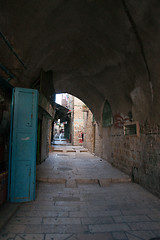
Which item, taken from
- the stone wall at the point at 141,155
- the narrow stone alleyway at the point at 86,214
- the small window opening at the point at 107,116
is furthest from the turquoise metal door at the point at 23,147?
the small window opening at the point at 107,116

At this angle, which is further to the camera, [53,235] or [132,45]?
[132,45]

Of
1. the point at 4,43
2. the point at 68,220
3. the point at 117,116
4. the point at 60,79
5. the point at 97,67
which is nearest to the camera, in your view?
the point at 68,220

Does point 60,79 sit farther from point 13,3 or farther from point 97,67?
point 13,3

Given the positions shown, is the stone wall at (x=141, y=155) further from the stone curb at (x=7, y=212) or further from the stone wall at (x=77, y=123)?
the stone wall at (x=77, y=123)

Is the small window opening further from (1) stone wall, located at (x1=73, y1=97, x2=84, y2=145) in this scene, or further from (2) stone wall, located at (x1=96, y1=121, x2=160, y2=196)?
(1) stone wall, located at (x1=73, y1=97, x2=84, y2=145)

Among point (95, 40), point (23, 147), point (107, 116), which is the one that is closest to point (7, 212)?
point (23, 147)

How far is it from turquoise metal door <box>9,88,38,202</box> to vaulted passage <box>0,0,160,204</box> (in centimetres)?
34

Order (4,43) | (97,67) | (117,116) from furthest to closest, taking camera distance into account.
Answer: (117,116) < (97,67) < (4,43)

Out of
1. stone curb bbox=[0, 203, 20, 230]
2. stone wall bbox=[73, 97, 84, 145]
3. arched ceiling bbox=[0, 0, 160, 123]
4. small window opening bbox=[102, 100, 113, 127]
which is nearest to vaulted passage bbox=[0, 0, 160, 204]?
arched ceiling bbox=[0, 0, 160, 123]

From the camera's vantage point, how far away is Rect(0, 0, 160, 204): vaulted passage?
2.89 meters

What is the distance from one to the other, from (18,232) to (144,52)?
4.27 m

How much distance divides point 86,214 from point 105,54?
4.32 m

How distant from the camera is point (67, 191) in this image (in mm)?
3779

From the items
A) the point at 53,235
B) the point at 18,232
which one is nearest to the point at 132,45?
the point at 53,235
